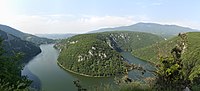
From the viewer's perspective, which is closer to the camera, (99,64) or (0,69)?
(0,69)

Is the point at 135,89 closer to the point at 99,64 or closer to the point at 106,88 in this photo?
the point at 106,88

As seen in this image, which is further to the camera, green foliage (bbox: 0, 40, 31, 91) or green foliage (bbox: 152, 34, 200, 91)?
green foliage (bbox: 0, 40, 31, 91)

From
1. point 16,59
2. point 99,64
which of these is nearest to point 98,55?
point 99,64

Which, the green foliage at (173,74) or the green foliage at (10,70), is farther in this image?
the green foliage at (10,70)

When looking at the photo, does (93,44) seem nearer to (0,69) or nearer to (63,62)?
(63,62)

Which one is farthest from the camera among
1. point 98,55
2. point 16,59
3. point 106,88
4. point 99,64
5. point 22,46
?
point 22,46

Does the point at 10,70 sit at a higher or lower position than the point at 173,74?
lower

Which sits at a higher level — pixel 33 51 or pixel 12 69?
pixel 12 69

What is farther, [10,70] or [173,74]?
[10,70]

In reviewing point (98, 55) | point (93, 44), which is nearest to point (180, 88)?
point (98, 55)

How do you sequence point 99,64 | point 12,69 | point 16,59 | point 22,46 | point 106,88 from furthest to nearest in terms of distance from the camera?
point 22,46 < point 99,64 < point 16,59 < point 12,69 < point 106,88
